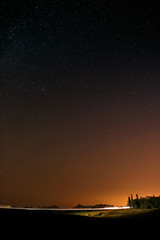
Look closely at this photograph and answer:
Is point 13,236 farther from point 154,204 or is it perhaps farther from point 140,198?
point 140,198

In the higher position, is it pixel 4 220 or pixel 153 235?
pixel 4 220

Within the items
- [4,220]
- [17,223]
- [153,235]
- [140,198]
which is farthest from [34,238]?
[140,198]

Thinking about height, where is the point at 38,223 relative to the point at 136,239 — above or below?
above

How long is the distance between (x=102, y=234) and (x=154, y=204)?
1896 cm

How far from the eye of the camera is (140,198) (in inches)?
1036

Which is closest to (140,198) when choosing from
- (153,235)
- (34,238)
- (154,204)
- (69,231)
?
(154,204)

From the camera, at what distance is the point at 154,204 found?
23.3m

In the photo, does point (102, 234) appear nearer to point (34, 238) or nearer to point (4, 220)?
point (34, 238)

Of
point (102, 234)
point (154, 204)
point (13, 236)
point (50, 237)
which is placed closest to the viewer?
point (13, 236)

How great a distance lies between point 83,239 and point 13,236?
2013 millimetres

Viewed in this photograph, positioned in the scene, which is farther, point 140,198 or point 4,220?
point 140,198

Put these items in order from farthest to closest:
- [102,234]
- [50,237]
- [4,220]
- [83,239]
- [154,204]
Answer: [154,204] < [102,234] < [4,220] < [83,239] < [50,237]

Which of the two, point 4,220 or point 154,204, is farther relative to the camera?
point 154,204

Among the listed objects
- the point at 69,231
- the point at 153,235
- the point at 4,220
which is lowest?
the point at 153,235
